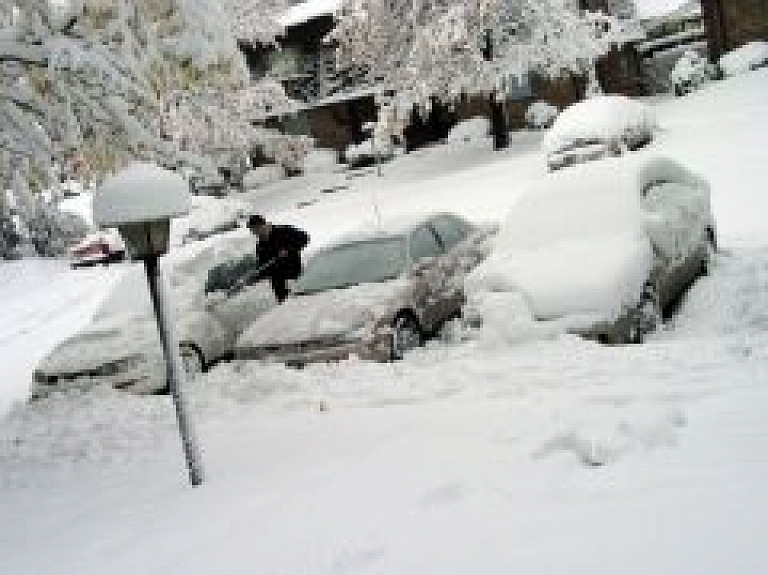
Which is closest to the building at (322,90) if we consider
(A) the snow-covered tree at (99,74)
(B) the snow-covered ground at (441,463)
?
(B) the snow-covered ground at (441,463)

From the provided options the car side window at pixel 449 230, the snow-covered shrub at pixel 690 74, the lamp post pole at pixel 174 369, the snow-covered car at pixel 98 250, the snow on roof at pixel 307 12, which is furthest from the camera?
the snow on roof at pixel 307 12

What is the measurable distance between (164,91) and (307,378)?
2.85 meters

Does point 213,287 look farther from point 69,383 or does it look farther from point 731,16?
point 731,16

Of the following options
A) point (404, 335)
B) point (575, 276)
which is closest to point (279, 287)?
point (404, 335)

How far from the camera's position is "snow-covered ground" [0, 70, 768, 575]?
4.54 meters

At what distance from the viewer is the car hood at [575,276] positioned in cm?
934

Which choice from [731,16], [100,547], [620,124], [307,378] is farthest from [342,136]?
[100,547]

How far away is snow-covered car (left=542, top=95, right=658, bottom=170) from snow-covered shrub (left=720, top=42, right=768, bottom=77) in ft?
24.7

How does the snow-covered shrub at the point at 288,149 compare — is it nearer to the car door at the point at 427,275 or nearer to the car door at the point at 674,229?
the car door at the point at 427,275

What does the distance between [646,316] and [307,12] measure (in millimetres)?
36442

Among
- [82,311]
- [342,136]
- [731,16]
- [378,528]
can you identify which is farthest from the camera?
[342,136]

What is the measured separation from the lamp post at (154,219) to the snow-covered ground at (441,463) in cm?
55

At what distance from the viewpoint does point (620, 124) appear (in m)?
22.7

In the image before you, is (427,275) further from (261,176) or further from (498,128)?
(261,176)
